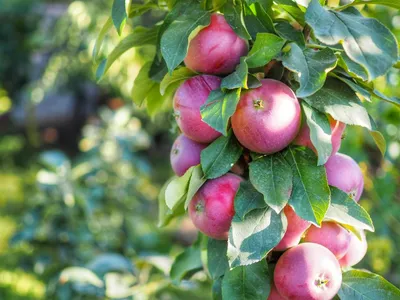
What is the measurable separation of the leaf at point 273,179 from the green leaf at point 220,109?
0.20ft

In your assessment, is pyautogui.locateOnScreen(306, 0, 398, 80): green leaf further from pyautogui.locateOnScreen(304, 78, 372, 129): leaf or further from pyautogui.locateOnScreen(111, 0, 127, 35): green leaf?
pyautogui.locateOnScreen(111, 0, 127, 35): green leaf

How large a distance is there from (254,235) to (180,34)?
0.23 m

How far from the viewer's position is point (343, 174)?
61 cm

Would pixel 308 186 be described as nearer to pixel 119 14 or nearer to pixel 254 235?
pixel 254 235

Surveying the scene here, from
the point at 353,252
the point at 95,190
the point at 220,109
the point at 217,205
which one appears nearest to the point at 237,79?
the point at 220,109

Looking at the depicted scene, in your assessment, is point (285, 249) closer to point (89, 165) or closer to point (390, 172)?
point (390, 172)

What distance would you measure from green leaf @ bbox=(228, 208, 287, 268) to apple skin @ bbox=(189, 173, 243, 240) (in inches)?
0.9

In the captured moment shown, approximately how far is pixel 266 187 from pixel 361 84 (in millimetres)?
165

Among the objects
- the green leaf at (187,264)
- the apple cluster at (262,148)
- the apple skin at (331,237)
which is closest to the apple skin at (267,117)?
the apple cluster at (262,148)

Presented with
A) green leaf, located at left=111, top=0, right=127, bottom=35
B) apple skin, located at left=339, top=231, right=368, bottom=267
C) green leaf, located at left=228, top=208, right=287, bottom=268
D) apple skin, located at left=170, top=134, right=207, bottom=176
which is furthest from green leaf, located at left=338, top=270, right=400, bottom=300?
green leaf, located at left=111, top=0, right=127, bottom=35

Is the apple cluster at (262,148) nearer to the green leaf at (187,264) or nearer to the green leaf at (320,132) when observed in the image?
the green leaf at (320,132)

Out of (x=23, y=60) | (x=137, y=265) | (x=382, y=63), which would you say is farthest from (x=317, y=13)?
(x=23, y=60)

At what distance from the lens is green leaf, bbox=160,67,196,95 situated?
2.05 ft

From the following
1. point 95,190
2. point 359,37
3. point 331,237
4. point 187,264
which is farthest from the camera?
point 95,190
